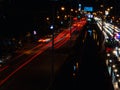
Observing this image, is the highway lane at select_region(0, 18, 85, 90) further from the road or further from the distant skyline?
the distant skyline

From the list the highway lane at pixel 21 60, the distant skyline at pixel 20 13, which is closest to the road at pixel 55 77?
the highway lane at pixel 21 60

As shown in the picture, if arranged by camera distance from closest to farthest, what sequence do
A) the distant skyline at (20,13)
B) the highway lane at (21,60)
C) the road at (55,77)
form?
the road at (55,77), the highway lane at (21,60), the distant skyline at (20,13)

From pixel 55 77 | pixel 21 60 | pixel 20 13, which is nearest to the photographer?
pixel 55 77

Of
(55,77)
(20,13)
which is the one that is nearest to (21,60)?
(55,77)

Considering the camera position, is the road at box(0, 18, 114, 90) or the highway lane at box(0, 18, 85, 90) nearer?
the road at box(0, 18, 114, 90)

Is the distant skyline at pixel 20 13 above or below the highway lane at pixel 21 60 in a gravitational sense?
above

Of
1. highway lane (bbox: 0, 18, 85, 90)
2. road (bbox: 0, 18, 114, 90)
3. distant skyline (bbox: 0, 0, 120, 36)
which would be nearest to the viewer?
road (bbox: 0, 18, 114, 90)

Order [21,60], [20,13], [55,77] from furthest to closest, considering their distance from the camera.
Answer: [20,13], [21,60], [55,77]

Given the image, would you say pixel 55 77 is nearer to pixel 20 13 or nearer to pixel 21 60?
pixel 21 60

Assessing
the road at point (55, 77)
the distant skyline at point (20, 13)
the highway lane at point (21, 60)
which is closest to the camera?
the road at point (55, 77)

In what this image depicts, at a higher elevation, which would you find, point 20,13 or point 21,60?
point 20,13

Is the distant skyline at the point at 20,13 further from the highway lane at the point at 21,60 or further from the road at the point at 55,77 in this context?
the road at the point at 55,77

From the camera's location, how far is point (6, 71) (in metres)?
37.2

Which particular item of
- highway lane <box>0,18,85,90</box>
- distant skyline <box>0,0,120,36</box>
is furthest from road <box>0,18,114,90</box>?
distant skyline <box>0,0,120,36</box>
